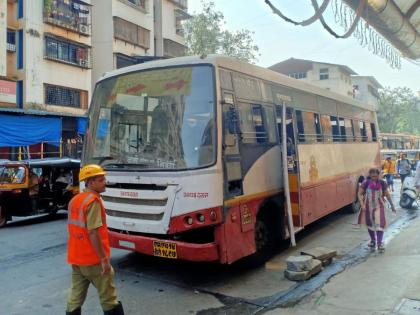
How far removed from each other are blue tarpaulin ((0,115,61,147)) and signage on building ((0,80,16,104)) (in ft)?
4.63

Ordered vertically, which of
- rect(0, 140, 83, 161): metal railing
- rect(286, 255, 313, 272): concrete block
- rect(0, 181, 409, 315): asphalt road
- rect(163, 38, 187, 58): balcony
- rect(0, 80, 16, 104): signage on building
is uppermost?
rect(163, 38, 187, 58): balcony

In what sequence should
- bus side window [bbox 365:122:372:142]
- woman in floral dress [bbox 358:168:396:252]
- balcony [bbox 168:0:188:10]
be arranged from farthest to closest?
balcony [bbox 168:0:188:10] → bus side window [bbox 365:122:372:142] → woman in floral dress [bbox 358:168:396:252]

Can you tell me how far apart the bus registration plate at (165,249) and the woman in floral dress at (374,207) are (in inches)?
157

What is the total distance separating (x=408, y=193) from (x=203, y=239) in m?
9.56

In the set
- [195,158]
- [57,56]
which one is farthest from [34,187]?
[57,56]

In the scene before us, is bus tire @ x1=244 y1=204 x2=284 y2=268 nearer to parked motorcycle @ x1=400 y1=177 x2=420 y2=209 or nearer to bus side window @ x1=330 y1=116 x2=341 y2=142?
bus side window @ x1=330 y1=116 x2=341 y2=142

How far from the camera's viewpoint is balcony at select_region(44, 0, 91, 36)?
23.4m

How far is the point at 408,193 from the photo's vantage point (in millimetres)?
13000

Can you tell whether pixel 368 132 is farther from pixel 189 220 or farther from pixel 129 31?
pixel 129 31

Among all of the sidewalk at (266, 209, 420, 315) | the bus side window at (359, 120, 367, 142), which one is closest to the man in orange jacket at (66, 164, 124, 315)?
the sidewalk at (266, 209, 420, 315)

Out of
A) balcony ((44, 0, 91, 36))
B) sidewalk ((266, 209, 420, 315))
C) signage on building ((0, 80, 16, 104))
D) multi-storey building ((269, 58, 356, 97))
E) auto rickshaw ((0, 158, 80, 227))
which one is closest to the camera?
sidewalk ((266, 209, 420, 315))

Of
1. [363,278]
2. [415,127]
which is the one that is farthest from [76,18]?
[415,127]

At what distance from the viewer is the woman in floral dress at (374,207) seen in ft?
24.9

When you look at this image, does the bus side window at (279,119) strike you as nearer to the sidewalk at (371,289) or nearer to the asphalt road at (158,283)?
the asphalt road at (158,283)
